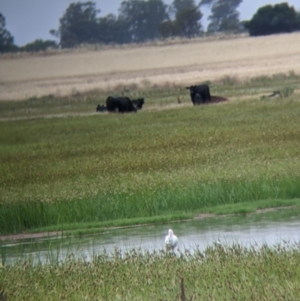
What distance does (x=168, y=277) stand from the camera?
877cm

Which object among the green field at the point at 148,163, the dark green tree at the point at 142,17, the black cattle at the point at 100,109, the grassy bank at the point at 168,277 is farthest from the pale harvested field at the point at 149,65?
the grassy bank at the point at 168,277

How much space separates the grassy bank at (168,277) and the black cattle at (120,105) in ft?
98.7

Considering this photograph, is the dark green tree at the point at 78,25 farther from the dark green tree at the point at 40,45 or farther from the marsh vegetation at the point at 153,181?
the marsh vegetation at the point at 153,181

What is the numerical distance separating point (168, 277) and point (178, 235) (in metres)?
5.12

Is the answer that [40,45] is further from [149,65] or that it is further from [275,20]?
[149,65]

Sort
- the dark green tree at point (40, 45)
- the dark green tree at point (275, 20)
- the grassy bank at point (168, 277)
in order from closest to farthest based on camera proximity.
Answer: the grassy bank at point (168, 277) → the dark green tree at point (275, 20) → the dark green tree at point (40, 45)

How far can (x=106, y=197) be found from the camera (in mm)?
16422

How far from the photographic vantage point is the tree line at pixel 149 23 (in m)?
92.3

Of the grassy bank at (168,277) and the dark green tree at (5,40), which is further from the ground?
the grassy bank at (168,277)

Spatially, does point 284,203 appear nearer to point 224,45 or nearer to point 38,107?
point 38,107

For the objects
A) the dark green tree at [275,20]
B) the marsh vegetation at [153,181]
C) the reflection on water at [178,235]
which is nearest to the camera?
the marsh vegetation at [153,181]

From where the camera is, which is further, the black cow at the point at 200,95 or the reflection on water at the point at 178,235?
the black cow at the point at 200,95

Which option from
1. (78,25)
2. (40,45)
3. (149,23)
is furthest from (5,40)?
(149,23)

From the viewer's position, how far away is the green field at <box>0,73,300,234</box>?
52.9ft
